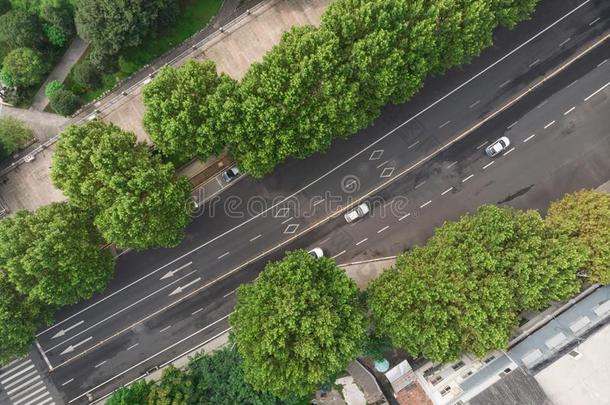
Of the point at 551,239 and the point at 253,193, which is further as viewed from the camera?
Result: the point at 253,193

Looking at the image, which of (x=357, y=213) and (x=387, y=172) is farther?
(x=387, y=172)

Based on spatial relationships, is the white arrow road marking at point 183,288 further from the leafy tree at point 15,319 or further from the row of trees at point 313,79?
the row of trees at point 313,79

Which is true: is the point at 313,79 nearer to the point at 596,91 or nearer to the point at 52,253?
the point at 52,253

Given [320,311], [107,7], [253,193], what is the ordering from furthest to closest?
1. [253,193]
2. [107,7]
3. [320,311]

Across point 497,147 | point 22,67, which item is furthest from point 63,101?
point 497,147

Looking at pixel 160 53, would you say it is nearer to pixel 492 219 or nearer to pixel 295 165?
pixel 295 165

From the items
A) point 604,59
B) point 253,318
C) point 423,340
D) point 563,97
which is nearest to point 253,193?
point 253,318
